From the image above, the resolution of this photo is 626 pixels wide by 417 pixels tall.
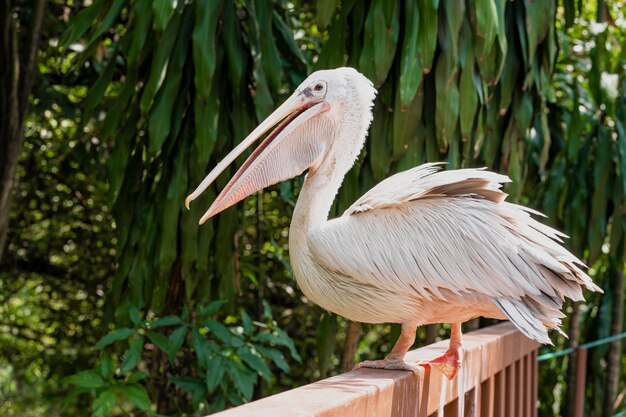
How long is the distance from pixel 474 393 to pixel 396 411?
2.56 ft

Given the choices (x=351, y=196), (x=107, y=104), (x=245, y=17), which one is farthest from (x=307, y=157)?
(x=107, y=104)

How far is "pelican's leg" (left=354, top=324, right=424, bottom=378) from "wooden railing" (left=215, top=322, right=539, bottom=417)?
0.03 m

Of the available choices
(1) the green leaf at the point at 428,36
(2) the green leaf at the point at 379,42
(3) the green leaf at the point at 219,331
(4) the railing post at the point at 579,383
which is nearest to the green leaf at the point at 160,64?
(2) the green leaf at the point at 379,42

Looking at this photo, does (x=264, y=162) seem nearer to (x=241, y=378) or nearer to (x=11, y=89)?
(x=241, y=378)

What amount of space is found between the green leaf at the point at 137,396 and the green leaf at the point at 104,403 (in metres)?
0.05

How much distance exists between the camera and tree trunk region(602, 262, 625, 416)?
232 inches

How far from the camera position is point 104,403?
3.21 meters

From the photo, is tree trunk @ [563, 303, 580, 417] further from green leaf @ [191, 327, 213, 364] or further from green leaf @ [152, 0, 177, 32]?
green leaf @ [152, 0, 177, 32]

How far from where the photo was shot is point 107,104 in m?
5.38

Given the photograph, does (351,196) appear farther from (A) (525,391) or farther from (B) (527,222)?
(B) (527,222)

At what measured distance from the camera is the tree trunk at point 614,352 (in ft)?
19.3

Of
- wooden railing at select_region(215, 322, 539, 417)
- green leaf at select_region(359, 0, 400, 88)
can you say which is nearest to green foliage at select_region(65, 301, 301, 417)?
wooden railing at select_region(215, 322, 539, 417)

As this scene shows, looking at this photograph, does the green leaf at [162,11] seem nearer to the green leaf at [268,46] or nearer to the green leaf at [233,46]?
the green leaf at [233,46]

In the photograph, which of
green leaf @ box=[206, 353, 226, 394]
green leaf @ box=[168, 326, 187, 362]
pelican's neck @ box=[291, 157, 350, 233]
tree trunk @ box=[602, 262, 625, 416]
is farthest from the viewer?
tree trunk @ box=[602, 262, 625, 416]
